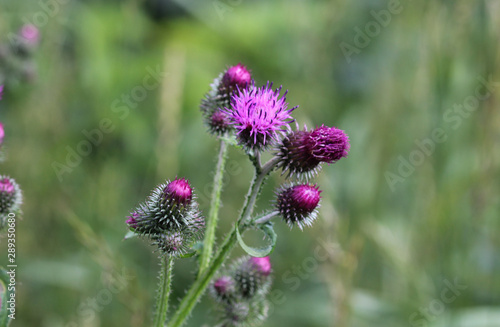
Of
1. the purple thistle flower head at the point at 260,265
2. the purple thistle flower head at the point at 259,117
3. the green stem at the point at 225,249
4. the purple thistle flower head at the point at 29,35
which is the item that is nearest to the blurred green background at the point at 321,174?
the purple thistle flower head at the point at 29,35

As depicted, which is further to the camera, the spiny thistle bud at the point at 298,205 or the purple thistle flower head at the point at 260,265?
the purple thistle flower head at the point at 260,265

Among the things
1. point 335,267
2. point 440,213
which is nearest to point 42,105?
point 335,267

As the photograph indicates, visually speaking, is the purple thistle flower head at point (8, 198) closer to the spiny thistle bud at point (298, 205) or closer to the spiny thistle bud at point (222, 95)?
the spiny thistle bud at point (222, 95)

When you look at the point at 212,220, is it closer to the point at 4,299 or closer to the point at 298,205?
the point at 298,205

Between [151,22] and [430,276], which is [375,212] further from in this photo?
[151,22]

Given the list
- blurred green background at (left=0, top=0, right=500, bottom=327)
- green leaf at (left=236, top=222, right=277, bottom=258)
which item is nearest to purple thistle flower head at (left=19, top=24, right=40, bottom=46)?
blurred green background at (left=0, top=0, right=500, bottom=327)

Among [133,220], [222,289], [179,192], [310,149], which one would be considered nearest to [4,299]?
[133,220]

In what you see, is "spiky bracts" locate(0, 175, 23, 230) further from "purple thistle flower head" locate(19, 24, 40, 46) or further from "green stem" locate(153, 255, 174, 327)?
"purple thistle flower head" locate(19, 24, 40, 46)
